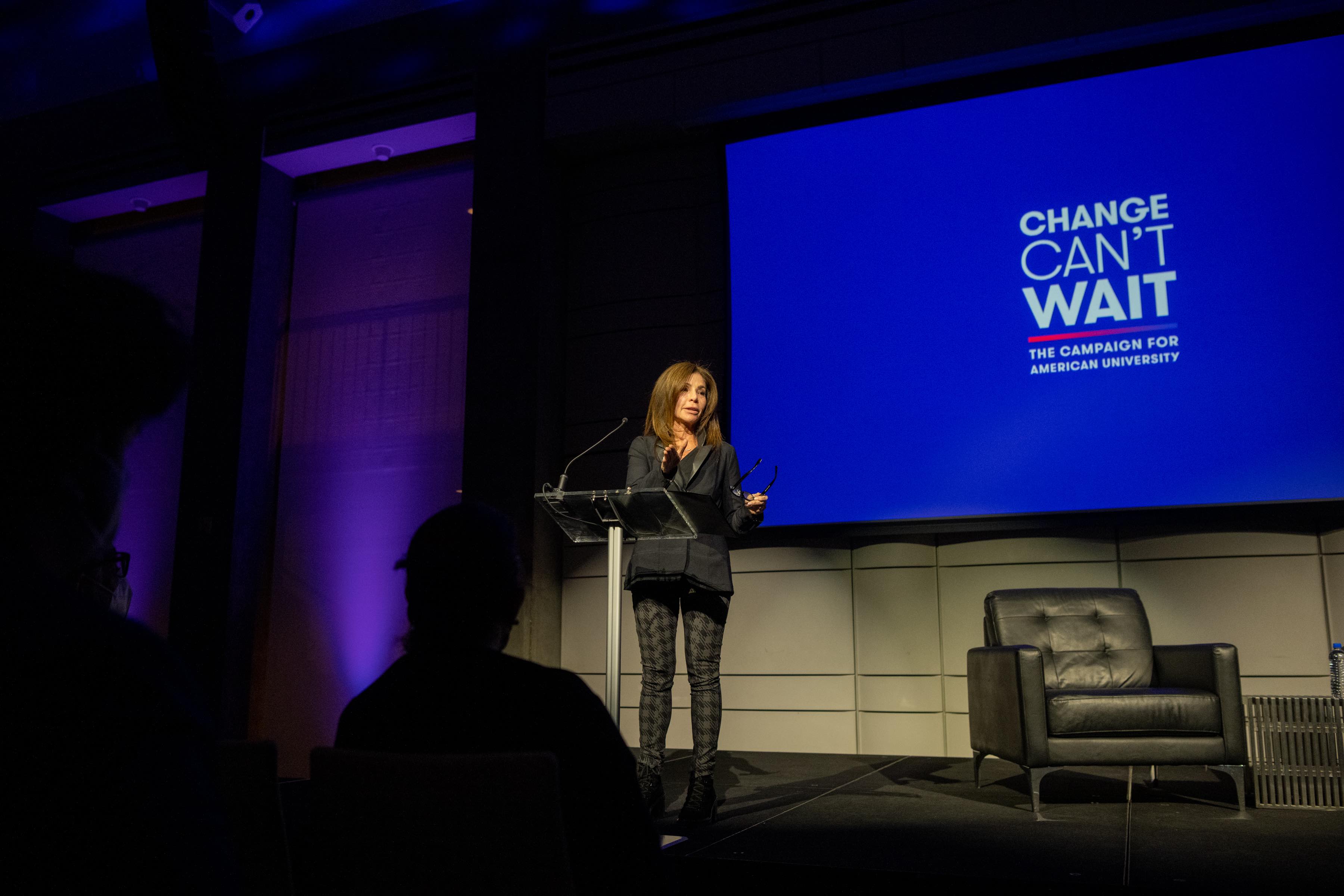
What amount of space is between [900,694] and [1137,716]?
1.50m

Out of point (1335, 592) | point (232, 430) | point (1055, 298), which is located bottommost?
point (1335, 592)

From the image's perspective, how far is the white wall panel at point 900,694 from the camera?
4.51m

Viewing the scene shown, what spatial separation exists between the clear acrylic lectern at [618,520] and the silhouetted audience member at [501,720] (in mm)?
1326

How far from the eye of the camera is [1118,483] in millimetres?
4184

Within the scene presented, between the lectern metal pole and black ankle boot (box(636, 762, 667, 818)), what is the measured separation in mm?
297

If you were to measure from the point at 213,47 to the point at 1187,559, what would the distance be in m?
5.51

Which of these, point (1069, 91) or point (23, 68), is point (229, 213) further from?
point (1069, 91)

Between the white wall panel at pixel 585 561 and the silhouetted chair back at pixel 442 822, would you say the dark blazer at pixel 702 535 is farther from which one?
the white wall panel at pixel 585 561

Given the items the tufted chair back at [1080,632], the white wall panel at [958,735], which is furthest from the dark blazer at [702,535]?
the white wall panel at [958,735]

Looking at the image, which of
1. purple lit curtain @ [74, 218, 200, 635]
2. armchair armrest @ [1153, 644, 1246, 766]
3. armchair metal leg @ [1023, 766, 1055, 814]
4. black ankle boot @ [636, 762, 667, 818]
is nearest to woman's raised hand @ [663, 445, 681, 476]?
black ankle boot @ [636, 762, 667, 818]

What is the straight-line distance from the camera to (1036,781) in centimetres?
307

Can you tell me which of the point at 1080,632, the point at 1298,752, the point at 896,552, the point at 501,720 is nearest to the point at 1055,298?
the point at 896,552

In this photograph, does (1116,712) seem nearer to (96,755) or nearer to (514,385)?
(514,385)

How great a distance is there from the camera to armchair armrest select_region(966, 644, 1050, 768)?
10.4 ft
